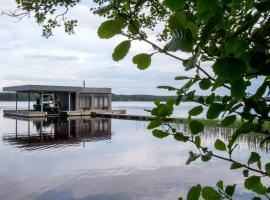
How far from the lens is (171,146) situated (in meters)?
20.9

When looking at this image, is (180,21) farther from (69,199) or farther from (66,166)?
(66,166)

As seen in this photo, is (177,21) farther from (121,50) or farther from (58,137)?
(58,137)

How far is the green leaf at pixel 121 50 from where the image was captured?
797 mm

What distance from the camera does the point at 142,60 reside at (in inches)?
32.7

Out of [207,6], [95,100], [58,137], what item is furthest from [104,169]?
[95,100]

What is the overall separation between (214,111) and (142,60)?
290 mm

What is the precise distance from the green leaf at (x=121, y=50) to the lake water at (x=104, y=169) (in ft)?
31.8

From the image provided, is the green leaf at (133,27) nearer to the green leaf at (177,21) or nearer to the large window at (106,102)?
the green leaf at (177,21)

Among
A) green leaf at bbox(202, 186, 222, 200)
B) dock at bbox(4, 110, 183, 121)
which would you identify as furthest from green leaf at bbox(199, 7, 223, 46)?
dock at bbox(4, 110, 183, 121)

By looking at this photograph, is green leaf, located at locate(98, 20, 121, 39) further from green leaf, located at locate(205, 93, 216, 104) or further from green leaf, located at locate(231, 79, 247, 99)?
green leaf, located at locate(205, 93, 216, 104)

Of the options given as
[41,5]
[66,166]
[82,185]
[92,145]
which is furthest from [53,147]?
[41,5]

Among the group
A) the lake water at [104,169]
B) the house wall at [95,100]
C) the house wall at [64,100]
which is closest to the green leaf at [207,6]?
the lake water at [104,169]

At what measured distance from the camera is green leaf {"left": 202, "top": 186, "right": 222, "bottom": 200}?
1065 mm

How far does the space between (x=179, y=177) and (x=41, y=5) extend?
29.6ft
